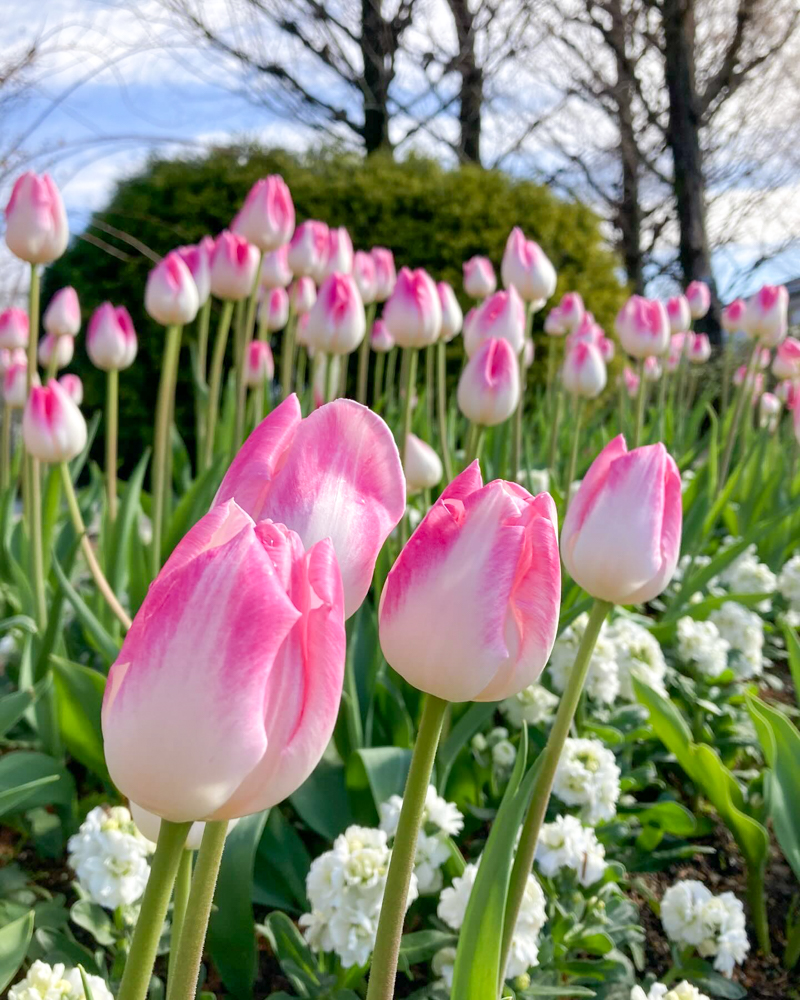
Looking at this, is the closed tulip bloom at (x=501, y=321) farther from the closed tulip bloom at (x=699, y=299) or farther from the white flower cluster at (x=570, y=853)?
the closed tulip bloom at (x=699, y=299)

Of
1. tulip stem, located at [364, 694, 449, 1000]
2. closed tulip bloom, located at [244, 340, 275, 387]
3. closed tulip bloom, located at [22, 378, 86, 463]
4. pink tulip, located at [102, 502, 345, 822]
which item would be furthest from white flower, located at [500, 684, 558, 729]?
pink tulip, located at [102, 502, 345, 822]

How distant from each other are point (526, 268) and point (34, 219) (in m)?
1.14

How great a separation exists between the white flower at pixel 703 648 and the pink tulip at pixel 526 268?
91 cm

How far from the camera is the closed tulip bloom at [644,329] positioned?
104 inches

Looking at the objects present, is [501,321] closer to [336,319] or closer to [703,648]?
[336,319]

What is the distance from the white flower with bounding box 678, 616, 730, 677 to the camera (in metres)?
2.03

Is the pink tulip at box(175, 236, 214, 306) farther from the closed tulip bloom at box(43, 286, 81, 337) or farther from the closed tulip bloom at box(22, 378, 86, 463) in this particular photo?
the closed tulip bloom at box(22, 378, 86, 463)

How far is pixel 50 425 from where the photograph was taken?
5.68 feet

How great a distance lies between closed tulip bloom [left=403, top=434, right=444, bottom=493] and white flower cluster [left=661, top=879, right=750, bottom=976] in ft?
3.26

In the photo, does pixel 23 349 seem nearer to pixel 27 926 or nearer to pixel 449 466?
pixel 449 466

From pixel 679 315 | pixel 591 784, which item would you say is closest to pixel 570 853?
pixel 591 784

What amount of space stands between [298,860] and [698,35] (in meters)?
14.1

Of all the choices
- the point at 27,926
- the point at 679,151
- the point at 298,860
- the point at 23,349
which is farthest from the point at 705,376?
the point at 27,926

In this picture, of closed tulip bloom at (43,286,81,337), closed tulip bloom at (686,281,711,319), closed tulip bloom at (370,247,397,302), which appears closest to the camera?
closed tulip bloom at (43,286,81,337)
